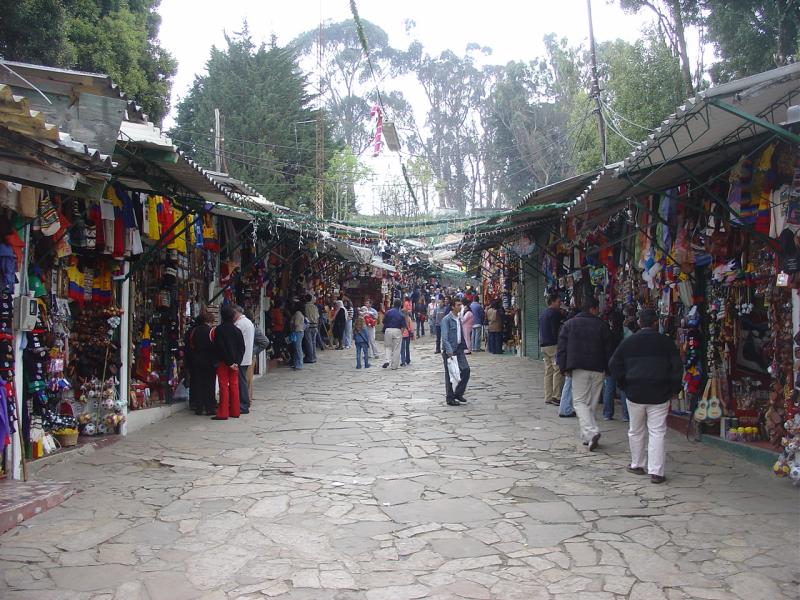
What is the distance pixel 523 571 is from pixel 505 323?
18173 millimetres

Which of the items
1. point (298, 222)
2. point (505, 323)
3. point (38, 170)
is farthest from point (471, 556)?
point (505, 323)

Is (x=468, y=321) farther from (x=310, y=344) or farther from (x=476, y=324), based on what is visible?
(x=310, y=344)

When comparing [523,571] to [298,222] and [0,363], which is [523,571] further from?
[298,222]

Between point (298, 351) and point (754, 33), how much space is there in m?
13.5

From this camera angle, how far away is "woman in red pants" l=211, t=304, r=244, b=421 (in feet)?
33.8

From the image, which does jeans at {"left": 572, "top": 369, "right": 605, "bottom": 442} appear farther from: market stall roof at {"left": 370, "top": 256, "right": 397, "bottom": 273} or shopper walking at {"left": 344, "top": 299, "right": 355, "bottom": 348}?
shopper walking at {"left": 344, "top": 299, "right": 355, "bottom": 348}

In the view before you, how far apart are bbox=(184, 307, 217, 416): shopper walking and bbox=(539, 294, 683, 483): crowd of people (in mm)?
5170

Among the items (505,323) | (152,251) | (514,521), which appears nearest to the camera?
(514,521)

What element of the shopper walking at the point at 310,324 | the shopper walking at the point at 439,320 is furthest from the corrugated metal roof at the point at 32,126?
the shopper walking at the point at 310,324

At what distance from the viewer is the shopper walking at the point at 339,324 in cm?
2341

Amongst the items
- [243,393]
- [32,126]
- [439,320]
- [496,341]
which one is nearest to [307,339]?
[496,341]

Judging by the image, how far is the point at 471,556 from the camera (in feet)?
16.2

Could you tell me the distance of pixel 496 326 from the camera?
22125mm

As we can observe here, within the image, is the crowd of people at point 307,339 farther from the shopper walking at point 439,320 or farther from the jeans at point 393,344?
the shopper walking at point 439,320
